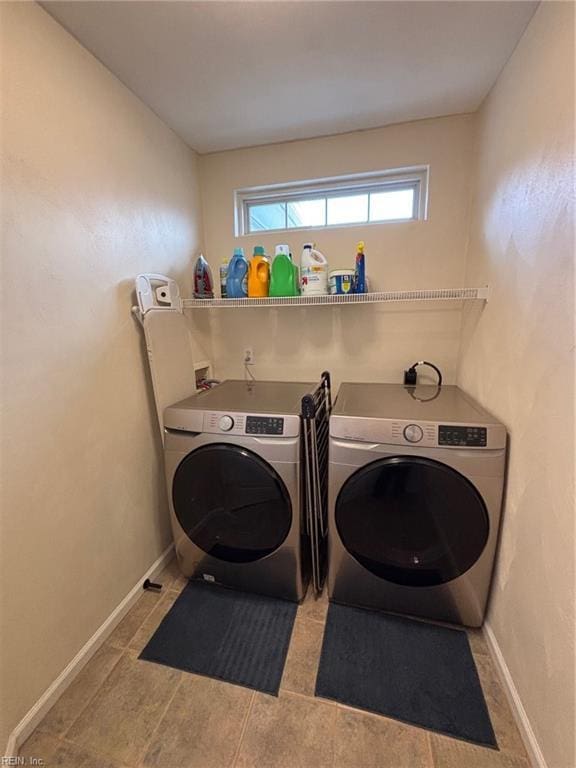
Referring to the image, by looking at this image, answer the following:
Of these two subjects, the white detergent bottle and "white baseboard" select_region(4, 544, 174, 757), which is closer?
"white baseboard" select_region(4, 544, 174, 757)

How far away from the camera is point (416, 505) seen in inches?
48.1

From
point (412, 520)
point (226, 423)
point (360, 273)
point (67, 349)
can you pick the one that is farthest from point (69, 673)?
point (360, 273)

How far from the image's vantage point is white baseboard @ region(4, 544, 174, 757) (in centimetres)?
99

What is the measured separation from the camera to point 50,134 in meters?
1.07

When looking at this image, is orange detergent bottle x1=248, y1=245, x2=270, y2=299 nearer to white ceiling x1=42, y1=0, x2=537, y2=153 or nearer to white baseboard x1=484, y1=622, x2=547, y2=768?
white ceiling x1=42, y1=0, x2=537, y2=153

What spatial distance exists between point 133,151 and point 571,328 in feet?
6.02

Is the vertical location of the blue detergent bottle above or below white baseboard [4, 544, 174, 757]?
above

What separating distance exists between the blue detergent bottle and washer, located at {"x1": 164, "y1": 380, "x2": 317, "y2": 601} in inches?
23.1

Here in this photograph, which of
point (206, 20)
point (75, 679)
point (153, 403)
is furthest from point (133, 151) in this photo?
point (75, 679)

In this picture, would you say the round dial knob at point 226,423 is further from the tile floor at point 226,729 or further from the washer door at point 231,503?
the tile floor at point 226,729

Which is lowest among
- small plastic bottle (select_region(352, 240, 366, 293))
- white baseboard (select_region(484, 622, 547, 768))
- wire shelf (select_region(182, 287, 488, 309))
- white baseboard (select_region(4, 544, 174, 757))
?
white baseboard (select_region(484, 622, 547, 768))

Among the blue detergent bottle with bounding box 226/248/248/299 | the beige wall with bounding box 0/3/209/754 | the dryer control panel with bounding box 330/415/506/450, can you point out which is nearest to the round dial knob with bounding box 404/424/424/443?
the dryer control panel with bounding box 330/415/506/450

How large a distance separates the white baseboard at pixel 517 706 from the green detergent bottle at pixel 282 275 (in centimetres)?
175

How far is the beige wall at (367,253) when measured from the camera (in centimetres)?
169
